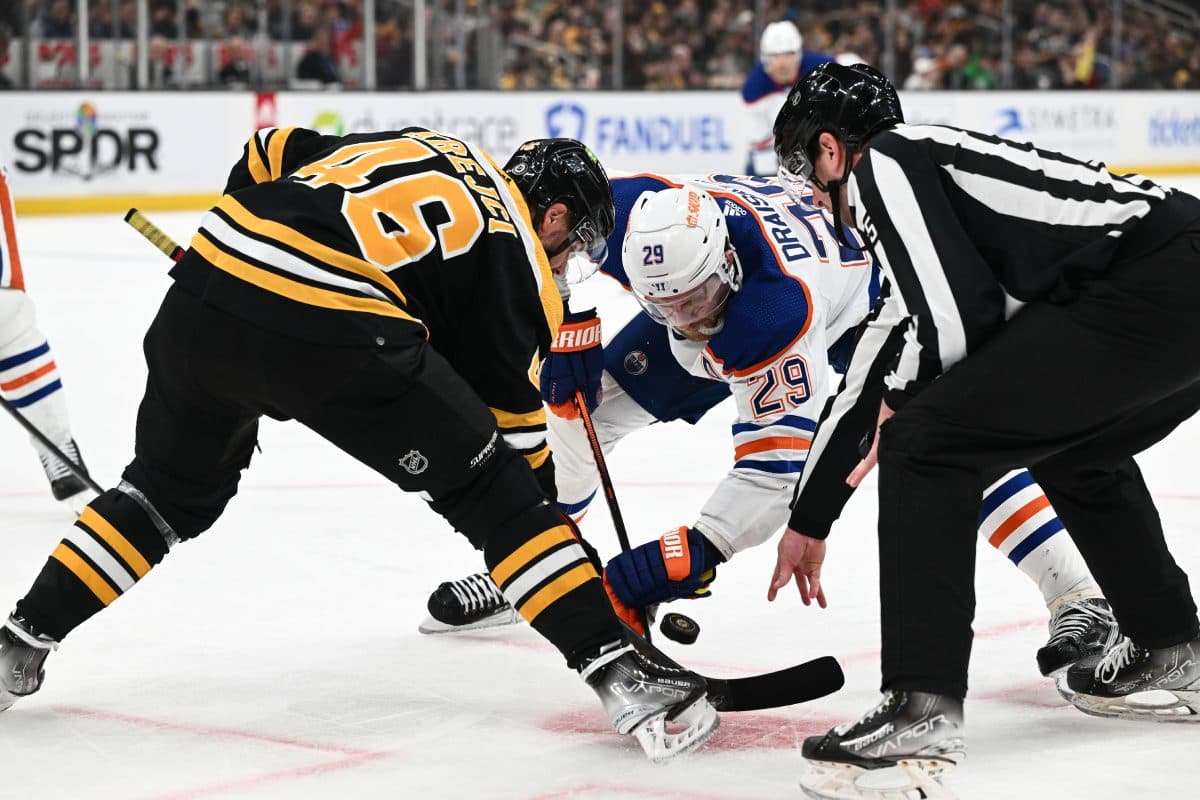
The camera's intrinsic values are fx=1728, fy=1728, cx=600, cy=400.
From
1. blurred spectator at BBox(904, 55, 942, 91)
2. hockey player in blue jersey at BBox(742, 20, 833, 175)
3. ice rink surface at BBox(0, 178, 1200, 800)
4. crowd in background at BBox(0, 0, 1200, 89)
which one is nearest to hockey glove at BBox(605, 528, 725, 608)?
ice rink surface at BBox(0, 178, 1200, 800)

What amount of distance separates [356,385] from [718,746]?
0.74 m

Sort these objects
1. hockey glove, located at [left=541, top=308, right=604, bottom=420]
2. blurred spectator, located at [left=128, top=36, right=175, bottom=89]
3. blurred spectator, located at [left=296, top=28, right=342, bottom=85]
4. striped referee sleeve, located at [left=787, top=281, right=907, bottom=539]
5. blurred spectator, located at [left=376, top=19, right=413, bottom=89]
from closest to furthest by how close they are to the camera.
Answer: striped referee sleeve, located at [left=787, top=281, right=907, bottom=539] < hockey glove, located at [left=541, top=308, right=604, bottom=420] < blurred spectator, located at [left=128, top=36, right=175, bottom=89] < blurred spectator, located at [left=296, top=28, right=342, bottom=85] < blurred spectator, located at [left=376, top=19, right=413, bottom=89]

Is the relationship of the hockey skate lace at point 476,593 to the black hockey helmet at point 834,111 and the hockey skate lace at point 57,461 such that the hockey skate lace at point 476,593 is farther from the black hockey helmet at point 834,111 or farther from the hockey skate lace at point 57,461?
the hockey skate lace at point 57,461

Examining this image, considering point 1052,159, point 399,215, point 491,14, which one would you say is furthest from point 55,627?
point 491,14

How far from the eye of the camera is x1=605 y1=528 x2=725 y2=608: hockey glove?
288 centimetres

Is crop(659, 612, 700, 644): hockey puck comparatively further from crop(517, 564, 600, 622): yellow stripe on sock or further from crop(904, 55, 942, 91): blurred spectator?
crop(904, 55, 942, 91): blurred spectator

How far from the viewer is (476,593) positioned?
3238mm

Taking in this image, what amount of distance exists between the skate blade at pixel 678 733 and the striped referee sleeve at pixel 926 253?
630 millimetres

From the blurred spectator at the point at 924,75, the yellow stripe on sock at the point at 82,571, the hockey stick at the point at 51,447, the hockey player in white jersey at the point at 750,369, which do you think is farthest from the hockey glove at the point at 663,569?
the blurred spectator at the point at 924,75

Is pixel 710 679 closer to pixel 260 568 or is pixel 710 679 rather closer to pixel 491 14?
pixel 260 568

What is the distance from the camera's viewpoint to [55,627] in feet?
8.70

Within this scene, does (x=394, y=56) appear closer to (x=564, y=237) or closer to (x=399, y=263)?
(x=564, y=237)

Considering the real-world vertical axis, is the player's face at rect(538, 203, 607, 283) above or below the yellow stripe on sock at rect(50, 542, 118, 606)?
above

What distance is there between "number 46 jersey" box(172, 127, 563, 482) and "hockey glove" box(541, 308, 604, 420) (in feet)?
2.37
